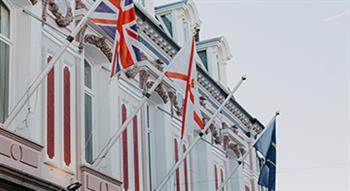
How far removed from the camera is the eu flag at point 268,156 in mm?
21844

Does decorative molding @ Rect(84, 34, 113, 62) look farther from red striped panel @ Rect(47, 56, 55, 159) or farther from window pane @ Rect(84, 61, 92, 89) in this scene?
red striped panel @ Rect(47, 56, 55, 159)

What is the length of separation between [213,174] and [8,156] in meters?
11.3

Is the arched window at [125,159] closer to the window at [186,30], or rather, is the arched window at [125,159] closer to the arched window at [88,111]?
the arched window at [88,111]

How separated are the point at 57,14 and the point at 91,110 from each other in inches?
98.0

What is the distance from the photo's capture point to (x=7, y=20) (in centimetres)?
1520

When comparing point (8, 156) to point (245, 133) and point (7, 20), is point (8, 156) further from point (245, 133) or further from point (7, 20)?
point (245, 133)

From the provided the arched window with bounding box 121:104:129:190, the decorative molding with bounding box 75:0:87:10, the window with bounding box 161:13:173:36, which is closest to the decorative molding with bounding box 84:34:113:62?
the decorative molding with bounding box 75:0:87:10

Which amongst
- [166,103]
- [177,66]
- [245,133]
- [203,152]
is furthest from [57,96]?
[245,133]

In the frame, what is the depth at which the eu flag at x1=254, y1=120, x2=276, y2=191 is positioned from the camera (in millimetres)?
21844

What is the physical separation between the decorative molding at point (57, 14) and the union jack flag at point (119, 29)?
130 centimetres

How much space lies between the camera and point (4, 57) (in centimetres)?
1484

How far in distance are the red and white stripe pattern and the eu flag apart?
4.59m

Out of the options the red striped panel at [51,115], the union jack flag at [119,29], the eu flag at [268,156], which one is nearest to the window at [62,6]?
the red striped panel at [51,115]

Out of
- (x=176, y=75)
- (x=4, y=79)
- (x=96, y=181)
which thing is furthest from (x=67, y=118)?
(x=176, y=75)
